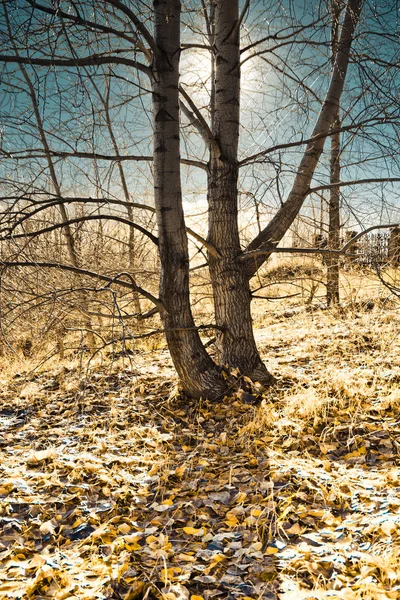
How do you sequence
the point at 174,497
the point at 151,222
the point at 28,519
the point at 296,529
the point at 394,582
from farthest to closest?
the point at 151,222 < the point at 174,497 < the point at 28,519 < the point at 296,529 < the point at 394,582

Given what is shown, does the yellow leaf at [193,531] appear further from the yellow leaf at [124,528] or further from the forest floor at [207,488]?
the yellow leaf at [124,528]

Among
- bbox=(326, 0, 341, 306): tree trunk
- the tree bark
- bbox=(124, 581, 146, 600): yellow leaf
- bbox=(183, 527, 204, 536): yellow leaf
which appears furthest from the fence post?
bbox=(124, 581, 146, 600): yellow leaf

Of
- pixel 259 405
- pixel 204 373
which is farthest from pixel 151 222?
pixel 259 405

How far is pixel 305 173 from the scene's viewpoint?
4.36m

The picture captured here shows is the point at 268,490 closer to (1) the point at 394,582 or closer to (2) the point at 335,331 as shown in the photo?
(1) the point at 394,582

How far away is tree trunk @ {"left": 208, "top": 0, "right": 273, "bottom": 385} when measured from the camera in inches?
160

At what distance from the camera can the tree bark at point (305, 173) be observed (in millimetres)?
4328

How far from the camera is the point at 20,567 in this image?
2283 millimetres

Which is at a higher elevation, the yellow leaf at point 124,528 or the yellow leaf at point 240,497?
the yellow leaf at point 240,497

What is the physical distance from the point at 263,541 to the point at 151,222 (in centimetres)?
342

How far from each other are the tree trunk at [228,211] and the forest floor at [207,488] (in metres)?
0.53

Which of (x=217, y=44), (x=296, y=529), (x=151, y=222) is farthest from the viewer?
(x=151, y=222)

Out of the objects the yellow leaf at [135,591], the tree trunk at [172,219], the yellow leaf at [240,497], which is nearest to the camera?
the yellow leaf at [135,591]

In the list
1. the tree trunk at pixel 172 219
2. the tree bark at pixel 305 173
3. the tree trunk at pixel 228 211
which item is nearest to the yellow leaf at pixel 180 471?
the tree trunk at pixel 172 219
